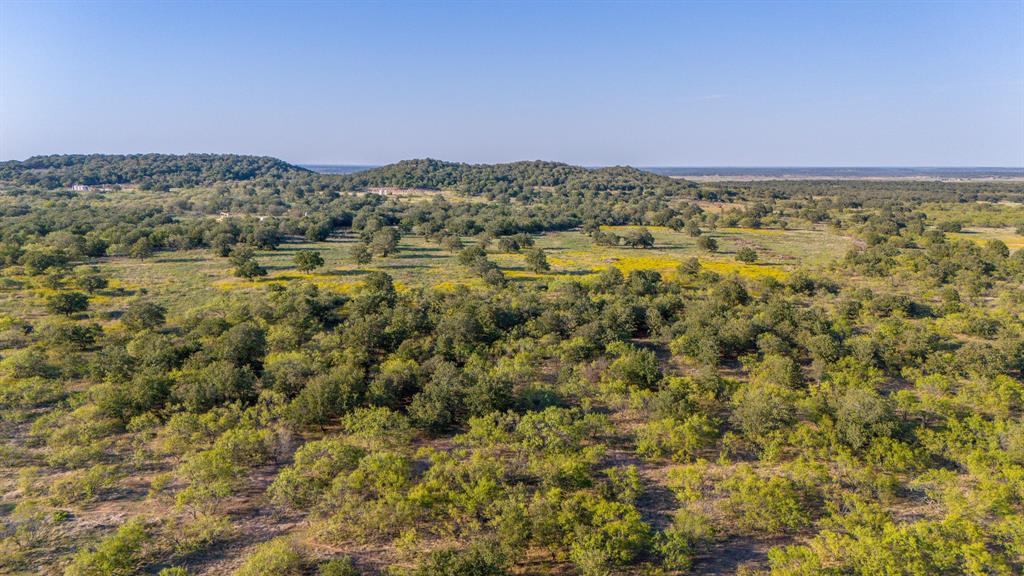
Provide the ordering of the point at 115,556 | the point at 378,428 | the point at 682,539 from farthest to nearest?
the point at 378,428 < the point at 682,539 < the point at 115,556

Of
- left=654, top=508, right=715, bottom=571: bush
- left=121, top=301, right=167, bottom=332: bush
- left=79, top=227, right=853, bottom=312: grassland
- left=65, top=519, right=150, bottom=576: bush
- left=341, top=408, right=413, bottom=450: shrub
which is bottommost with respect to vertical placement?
left=654, top=508, right=715, bottom=571: bush

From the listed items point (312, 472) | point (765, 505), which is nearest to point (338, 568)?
point (312, 472)

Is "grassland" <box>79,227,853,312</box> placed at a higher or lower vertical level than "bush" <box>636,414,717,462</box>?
higher

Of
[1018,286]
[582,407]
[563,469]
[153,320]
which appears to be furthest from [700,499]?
[1018,286]

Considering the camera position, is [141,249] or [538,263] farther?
[141,249]

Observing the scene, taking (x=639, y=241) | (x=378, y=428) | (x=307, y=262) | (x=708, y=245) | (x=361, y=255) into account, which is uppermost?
(x=639, y=241)

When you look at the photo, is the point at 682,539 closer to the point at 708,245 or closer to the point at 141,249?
the point at 708,245

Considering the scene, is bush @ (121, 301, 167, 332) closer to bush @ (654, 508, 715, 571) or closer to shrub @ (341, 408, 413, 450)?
shrub @ (341, 408, 413, 450)

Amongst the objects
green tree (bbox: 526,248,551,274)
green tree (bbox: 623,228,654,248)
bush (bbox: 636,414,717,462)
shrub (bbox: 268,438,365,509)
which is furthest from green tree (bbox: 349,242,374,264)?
bush (bbox: 636,414,717,462)

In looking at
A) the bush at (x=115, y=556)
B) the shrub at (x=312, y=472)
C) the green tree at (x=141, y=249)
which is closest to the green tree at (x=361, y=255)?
the green tree at (x=141, y=249)

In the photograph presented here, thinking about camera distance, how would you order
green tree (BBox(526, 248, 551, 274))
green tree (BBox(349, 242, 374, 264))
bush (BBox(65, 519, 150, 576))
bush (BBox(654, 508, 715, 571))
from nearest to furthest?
bush (BBox(65, 519, 150, 576)), bush (BBox(654, 508, 715, 571)), green tree (BBox(526, 248, 551, 274)), green tree (BBox(349, 242, 374, 264))

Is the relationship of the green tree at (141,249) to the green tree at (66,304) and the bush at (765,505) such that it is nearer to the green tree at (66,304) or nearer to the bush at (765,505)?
the green tree at (66,304)
